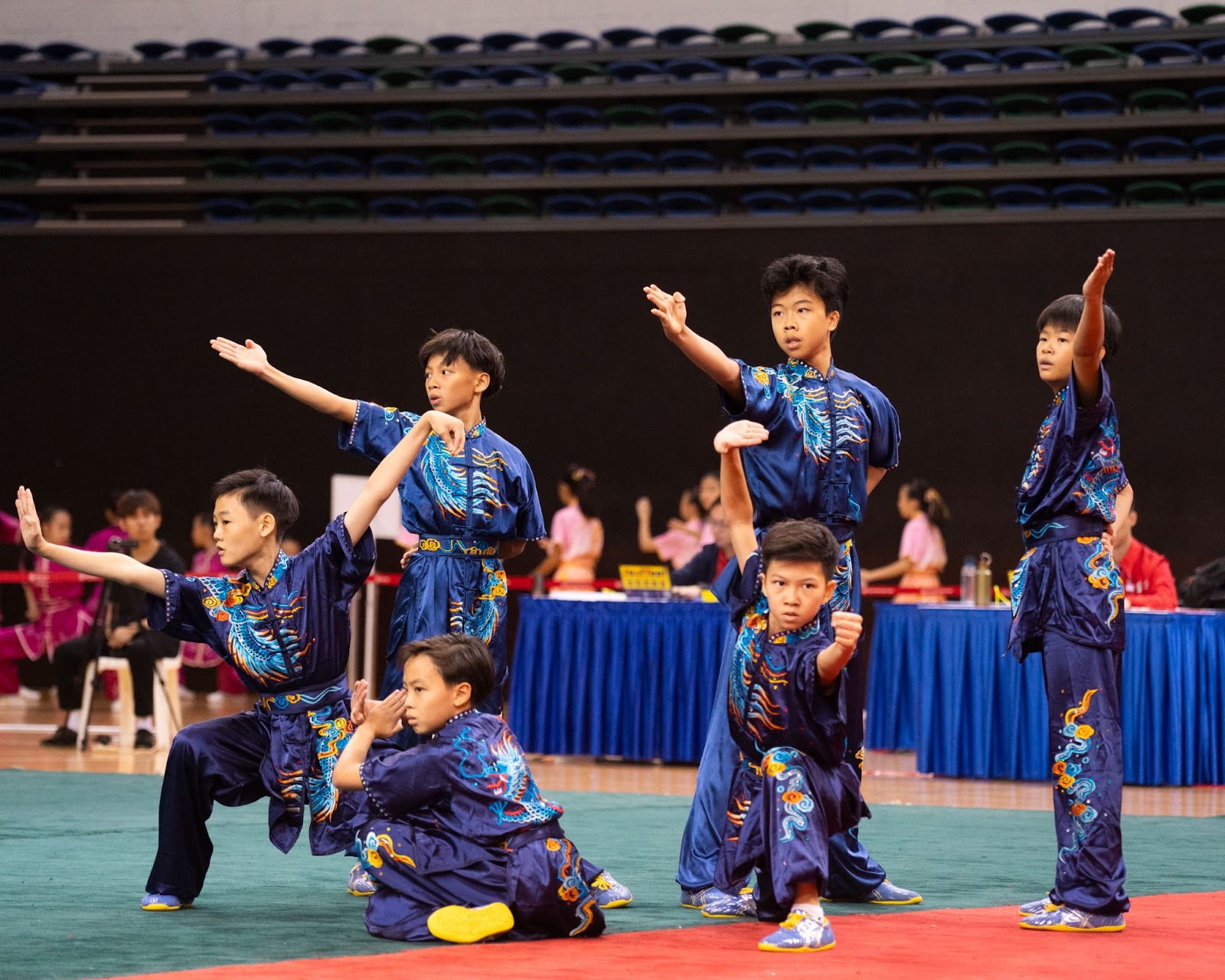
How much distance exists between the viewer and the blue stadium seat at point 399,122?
526 inches

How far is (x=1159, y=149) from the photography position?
38.8ft

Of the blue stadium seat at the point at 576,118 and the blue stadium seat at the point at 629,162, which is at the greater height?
the blue stadium seat at the point at 576,118

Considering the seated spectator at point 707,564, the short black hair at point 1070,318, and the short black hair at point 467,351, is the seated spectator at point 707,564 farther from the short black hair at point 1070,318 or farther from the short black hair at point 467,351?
the short black hair at point 1070,318

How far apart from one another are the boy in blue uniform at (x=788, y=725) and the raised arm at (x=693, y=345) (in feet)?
0.50

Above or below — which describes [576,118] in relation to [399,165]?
above

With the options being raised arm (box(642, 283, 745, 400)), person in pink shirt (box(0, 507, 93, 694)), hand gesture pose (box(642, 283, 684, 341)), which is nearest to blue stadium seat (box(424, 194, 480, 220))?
person in pink shirt (box(0, 507, 93, 694))

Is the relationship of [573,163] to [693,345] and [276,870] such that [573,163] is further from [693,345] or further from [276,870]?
[693,345]

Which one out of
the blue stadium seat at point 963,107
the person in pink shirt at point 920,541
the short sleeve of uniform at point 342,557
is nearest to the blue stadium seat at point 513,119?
the blue stadium seat at point 963,107

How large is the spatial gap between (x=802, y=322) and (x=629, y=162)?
9204 mm

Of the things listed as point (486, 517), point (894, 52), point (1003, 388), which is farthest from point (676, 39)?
point (486, 517)

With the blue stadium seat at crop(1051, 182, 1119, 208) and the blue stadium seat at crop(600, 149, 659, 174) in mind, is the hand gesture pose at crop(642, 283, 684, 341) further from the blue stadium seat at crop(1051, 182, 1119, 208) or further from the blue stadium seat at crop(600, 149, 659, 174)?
the blue stadium seat at crop(600, 149, 659, 174)

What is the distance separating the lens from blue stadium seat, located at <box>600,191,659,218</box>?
41.1 feet

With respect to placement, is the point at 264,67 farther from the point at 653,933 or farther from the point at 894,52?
the point at 653,933

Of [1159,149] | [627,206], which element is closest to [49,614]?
[627,206]
